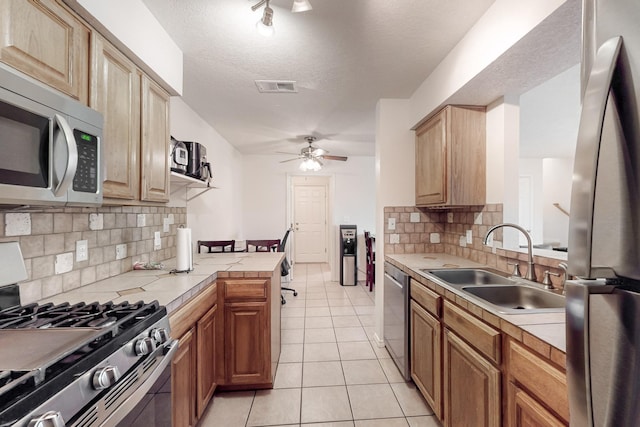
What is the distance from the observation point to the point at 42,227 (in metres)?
1.26

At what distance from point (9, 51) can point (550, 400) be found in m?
2.08

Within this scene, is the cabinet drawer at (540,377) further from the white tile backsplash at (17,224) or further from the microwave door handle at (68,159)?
the white tile backsplash at (17,224)

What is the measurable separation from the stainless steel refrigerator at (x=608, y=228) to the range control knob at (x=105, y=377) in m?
1.13

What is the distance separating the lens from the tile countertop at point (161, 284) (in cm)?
131

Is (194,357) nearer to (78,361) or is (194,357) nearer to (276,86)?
(78,361)

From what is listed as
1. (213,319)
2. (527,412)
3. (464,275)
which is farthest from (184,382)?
(464,275)

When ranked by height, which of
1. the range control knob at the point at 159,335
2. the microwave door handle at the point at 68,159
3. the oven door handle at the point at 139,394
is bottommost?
the oven door handle at the point at 139,394

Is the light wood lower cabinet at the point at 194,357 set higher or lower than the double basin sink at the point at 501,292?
lower

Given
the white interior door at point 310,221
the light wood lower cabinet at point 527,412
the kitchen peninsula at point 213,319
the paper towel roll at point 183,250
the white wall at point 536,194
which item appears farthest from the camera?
the white interior door at point 310,221

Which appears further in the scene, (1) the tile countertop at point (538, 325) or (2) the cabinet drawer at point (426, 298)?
(2) the cabinet drawer at point (426, 298)

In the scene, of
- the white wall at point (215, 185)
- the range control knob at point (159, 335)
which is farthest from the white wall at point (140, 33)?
the range control knob at point (159, 335)

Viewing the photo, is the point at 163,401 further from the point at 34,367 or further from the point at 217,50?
the point at 217,50

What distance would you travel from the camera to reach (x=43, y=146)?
91cm

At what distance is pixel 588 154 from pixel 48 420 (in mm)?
1227
